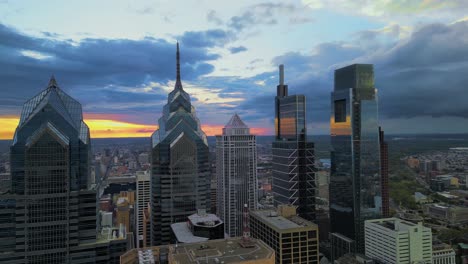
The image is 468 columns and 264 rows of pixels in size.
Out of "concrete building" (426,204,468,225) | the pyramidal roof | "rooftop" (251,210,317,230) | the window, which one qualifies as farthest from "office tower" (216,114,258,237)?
the pyramidal roof

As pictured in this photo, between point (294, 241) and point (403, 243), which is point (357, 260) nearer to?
point (403, 243)

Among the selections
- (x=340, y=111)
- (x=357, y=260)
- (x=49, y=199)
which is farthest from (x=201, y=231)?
(x=340, y=111)

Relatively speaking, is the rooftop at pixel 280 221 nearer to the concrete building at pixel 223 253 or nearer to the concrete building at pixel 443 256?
the concrete building at pixel 223 253

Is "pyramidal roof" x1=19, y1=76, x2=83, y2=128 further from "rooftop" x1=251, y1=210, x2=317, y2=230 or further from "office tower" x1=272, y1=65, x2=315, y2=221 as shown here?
"office tower" x1=272, y1=65, x2=315, y2=221

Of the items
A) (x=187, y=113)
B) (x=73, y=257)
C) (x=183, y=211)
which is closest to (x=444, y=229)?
(x=183, y=211)

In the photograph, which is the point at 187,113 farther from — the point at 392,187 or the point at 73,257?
the point at 392,187
